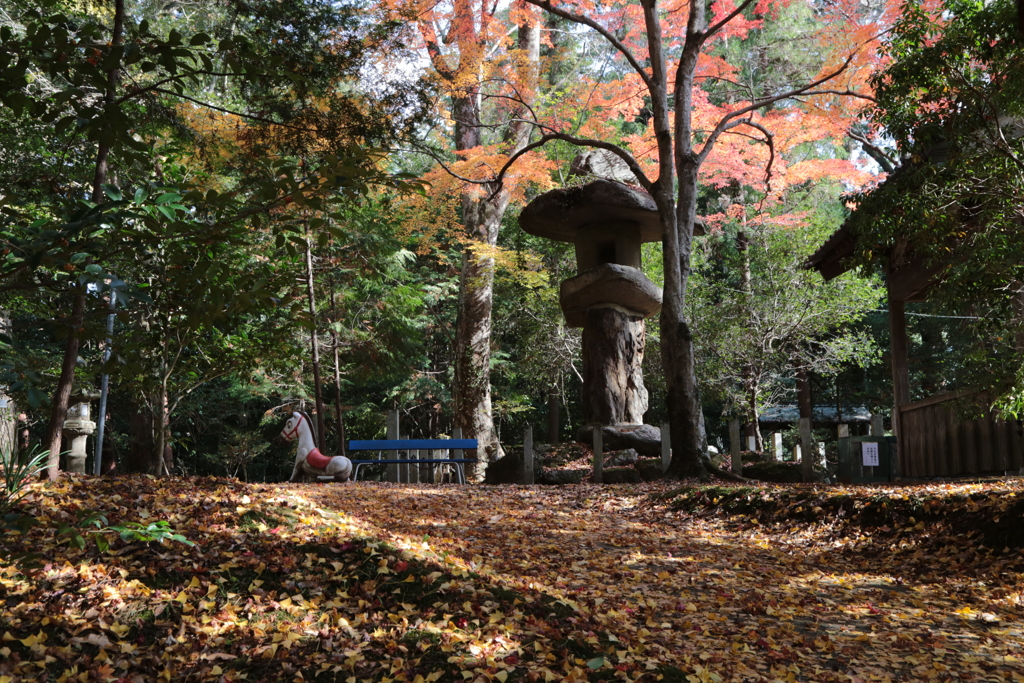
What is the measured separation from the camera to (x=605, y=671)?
350 centimetres

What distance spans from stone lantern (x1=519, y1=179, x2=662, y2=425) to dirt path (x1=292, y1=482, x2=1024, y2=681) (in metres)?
5.61

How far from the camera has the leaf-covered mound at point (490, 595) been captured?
340 cm

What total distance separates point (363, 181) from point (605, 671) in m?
2.45

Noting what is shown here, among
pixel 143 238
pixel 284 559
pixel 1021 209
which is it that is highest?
pixel 1021 209

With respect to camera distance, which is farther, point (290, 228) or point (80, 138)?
point (80, 138)

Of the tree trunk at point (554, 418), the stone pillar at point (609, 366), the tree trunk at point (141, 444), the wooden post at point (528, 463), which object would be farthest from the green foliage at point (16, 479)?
the tree trunk at point (554, 418)

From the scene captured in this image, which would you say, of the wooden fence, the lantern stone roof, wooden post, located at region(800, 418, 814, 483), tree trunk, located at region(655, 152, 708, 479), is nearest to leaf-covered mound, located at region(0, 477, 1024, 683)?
the wooden fence

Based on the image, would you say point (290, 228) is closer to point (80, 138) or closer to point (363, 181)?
point (363, 181)

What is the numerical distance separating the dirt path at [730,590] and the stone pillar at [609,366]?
5.53 meters

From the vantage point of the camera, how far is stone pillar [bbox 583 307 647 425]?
13.6 m

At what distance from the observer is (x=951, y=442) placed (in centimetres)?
925

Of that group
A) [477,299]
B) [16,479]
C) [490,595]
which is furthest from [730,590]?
[477,299]

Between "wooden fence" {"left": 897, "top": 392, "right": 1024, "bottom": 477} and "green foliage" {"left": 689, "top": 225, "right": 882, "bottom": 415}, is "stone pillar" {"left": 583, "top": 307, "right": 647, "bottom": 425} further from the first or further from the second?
"wooden fence" {"left": 897, "top": 392, "right": 1024, "bottom": 477}

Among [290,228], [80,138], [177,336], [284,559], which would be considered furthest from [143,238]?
[80,138]
